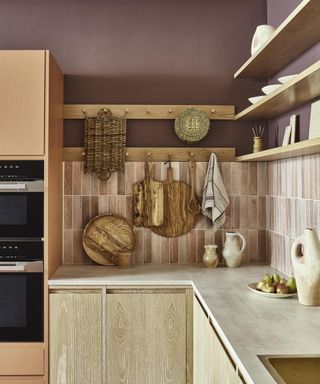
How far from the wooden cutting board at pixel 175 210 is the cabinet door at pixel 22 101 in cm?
96

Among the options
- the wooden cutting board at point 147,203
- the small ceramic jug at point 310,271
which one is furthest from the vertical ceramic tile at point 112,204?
the small ceramic jug at point 310,271

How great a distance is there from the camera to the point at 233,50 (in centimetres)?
367

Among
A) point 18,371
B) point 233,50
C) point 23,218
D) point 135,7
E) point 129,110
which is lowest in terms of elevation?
point 18,371

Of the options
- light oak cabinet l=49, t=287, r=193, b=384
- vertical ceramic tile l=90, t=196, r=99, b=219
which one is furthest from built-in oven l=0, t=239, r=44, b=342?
vertical ceramic tile l=90, t=196, r=99, b=219

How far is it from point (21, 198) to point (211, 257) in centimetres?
124

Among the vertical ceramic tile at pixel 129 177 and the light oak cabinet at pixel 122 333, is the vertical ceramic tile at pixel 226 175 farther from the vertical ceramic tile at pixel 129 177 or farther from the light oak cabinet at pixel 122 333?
the light oak cabinet at pixel 122 333

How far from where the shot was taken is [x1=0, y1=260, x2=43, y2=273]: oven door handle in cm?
301

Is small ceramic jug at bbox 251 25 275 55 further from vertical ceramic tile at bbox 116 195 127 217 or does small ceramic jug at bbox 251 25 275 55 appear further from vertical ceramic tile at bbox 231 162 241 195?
vertical ceramic tile at bbox 116 195 127 217

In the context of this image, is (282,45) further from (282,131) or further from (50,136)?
(50,136)

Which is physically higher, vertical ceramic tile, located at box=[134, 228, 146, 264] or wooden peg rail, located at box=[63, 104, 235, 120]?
wooden peg rail, located at box=[63, 104, 235, 120]

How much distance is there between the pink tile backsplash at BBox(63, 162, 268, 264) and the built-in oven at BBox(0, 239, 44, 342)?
1.80 ft

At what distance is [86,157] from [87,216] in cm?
40

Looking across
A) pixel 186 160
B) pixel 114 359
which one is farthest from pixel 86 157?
pixel 114 359

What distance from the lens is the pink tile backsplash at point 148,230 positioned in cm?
357
